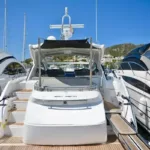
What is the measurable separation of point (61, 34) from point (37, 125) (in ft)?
15.0

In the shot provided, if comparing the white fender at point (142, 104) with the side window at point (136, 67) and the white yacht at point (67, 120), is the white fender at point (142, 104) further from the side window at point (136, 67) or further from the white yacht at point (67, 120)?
the white yacht at point (67, 120)

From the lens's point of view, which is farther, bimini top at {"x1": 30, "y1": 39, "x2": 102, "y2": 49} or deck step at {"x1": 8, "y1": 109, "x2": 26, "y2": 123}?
bimini top at {"x1": 30, "y1": 39, "x2": 102, "y2": 49}

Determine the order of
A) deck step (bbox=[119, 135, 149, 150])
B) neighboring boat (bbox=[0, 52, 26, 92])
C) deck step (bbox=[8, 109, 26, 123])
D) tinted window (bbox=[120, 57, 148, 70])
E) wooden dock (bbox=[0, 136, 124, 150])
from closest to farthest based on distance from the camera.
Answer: deck step (bbox=[119, 135, 149, 150])
wooden dock (bbox=[0, 136, 124, 150])
deck step (bbox=[8, 109, 26, 123])
tinted window (bbox=[120, 57, 148, 70])
neighboring boat (bbox=[0, 52, 26, 92])

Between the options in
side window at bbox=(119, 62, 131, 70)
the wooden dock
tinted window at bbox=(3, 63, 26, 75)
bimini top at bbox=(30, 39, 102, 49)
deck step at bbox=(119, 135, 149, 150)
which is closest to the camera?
deck step at bbox=(119, 135, 149, 150)

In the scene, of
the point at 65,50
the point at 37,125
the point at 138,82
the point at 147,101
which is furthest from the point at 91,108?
the point at 138,82

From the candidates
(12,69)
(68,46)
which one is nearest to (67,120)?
(68,46)

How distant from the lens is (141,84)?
701 cm

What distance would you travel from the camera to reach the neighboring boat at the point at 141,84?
22.0ft

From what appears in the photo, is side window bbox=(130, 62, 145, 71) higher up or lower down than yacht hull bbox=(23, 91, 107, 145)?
higher up

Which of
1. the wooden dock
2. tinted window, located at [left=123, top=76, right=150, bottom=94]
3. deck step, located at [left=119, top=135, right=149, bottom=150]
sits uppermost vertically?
tinted window, located at [left=123, top=76, right=150, bottom=94]

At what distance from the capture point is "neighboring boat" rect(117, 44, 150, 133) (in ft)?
22.0

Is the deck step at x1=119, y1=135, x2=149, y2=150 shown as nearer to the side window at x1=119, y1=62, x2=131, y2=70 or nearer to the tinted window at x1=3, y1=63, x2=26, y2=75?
the side window at x1=119, y1=62, x2=131, y2=70

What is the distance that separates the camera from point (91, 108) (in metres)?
4.05

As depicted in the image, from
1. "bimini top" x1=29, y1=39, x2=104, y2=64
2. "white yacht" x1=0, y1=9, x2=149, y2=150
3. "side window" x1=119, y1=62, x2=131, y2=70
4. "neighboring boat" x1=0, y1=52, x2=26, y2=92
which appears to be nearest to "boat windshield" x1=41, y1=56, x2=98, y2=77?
"bimini top" x1=29, y1=39, x2=104, y2=64
